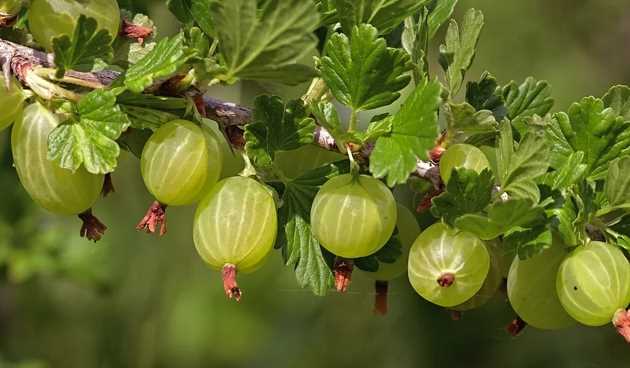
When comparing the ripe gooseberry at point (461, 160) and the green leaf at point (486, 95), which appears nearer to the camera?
the ripe gooseberry at point (461, 160)

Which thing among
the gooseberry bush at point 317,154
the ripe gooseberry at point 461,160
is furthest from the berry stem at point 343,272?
the ripe gooseberry at point 461,160

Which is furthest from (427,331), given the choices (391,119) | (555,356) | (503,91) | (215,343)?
(391,119)

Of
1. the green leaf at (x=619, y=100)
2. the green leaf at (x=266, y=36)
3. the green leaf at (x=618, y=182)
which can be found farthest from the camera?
the green leaf at (x=619, y=100)

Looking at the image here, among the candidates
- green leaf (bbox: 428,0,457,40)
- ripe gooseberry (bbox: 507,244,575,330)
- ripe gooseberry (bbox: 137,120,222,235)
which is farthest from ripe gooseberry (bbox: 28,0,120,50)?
ripe gooseberry (bbox: 507,244,575,330)

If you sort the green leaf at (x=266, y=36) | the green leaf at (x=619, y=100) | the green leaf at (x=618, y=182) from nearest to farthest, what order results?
the green leaf at (x=266, y=36) → the green leaf at (x=618, y=182) → the green leaf at (x=619, y=100)

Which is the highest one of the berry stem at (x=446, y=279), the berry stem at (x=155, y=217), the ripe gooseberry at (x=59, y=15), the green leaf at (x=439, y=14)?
the green leaf at (x=439, y=14)

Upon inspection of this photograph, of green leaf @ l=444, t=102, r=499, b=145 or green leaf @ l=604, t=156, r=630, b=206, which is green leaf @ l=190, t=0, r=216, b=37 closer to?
green leaf @ l=444, t=102, r=499, b=145

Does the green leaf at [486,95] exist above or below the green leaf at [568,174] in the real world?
below

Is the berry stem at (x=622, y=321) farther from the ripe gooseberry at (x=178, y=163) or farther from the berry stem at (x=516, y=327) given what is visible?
the ripe gooseberry at (x=178, y=163)
